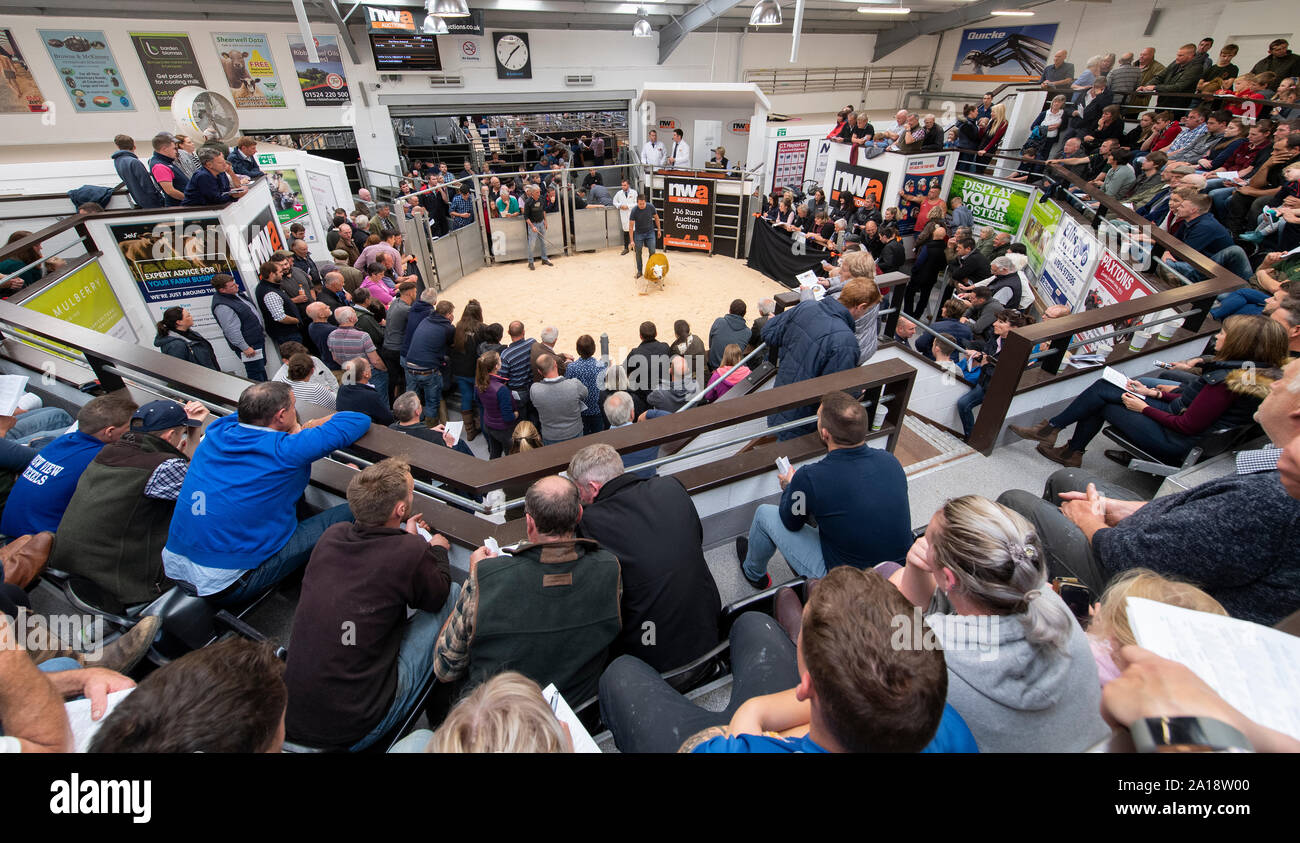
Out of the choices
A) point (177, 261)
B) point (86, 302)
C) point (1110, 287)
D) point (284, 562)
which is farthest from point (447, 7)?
point (1110, 287)

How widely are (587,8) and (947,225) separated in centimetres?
1072

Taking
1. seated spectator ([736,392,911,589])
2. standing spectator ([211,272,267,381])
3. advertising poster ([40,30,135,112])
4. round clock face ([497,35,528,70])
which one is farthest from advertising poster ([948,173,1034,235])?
advertising poster ([40,30,135,112])

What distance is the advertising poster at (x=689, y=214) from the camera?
1205 centimetres

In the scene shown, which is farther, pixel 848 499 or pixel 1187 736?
pixel 848 499

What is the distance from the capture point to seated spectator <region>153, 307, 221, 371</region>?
4945mm

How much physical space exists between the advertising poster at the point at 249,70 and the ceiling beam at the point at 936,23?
1830cm

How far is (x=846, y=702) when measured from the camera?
107cm

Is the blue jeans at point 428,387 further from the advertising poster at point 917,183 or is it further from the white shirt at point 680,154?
the white shirt at point 680,154

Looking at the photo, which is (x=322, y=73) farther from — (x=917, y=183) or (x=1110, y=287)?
(x=1110, y=287)

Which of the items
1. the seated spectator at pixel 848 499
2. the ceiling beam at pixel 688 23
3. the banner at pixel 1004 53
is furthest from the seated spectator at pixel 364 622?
the banner at pixel 1004 53

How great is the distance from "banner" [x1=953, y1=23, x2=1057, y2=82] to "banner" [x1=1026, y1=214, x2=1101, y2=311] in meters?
11.9

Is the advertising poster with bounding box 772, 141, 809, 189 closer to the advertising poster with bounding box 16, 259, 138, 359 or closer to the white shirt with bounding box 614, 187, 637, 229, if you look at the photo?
the white shirt with bounding box 614, 187, 637, 229

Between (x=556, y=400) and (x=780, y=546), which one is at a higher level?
(x=780, y=546)

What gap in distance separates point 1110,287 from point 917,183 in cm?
456
